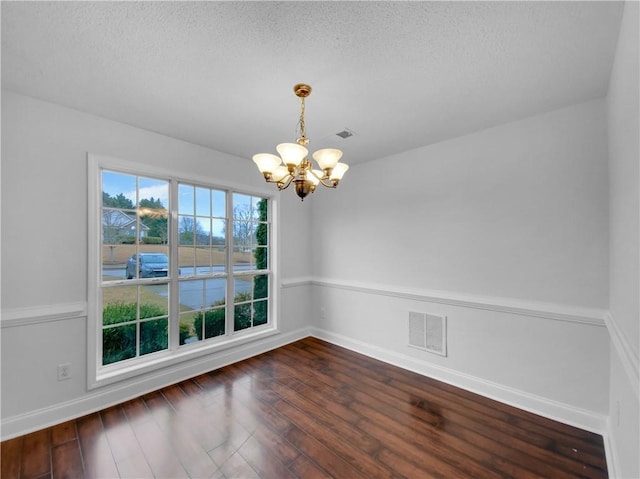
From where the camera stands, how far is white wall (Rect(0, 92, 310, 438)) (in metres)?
2.09

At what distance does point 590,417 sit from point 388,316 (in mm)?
1886

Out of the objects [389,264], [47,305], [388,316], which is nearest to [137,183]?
[47,305]

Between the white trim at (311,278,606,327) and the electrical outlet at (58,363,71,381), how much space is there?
10.1 ft

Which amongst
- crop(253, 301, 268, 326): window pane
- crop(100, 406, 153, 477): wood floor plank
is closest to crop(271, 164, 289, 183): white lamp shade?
crop(100, 406, 153, 477): wood floor plank

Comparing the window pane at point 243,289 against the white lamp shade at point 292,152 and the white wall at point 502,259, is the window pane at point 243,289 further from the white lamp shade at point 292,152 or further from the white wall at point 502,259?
the white lamp shade at point 292,152

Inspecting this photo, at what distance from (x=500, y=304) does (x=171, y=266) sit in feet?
11.2

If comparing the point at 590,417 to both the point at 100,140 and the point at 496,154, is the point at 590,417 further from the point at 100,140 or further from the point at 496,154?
the point at 100,140

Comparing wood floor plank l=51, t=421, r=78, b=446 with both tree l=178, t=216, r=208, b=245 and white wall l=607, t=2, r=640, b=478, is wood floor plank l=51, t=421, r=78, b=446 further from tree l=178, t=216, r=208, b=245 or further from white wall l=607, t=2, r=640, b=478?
white wall l=607, t=2, r=640, b=478

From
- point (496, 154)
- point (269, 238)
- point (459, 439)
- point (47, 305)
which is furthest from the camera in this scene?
point (269, 238)

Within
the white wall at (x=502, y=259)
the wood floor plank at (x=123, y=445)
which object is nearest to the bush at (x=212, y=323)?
the wood floor plank at (x=123, y=445)

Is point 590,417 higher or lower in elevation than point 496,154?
lower

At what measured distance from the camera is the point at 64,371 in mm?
2295

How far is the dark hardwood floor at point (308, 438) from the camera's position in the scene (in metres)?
1.79

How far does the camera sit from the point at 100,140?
8.24 ft
